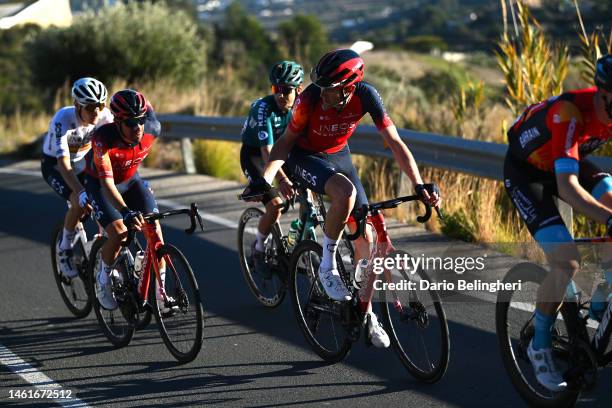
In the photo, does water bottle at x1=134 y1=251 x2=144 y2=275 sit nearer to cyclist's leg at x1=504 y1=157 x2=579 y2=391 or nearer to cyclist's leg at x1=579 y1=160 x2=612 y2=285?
cyclist's leg at x1=504 y1=157 x2=579 y2=391

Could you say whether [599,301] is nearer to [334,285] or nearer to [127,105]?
[334,285]

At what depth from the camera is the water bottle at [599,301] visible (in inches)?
208

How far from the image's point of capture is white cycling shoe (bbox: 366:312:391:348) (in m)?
6.14

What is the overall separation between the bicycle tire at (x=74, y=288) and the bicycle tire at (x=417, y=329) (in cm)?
290

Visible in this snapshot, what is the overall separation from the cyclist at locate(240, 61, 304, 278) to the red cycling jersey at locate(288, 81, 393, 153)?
0.94 metres

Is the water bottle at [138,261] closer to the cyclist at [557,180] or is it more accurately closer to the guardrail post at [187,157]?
the cyclist at [557,180]

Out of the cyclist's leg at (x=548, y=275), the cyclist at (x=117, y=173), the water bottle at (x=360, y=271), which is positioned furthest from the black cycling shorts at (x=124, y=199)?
the cyclist's leg at (x=548, y=275)

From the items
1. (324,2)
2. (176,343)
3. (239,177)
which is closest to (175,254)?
(176,343)

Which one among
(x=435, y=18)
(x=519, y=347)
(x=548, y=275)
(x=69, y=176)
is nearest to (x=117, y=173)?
(x=69, y=176)

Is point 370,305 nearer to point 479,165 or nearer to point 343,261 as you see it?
point 343,261

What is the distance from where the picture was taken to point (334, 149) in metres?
6.95

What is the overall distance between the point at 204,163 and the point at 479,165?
574 centimetres

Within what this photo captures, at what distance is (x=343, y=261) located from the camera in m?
6.47

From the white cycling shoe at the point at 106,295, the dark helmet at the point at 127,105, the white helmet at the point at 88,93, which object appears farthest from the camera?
the white helmet at the point at 88,93
